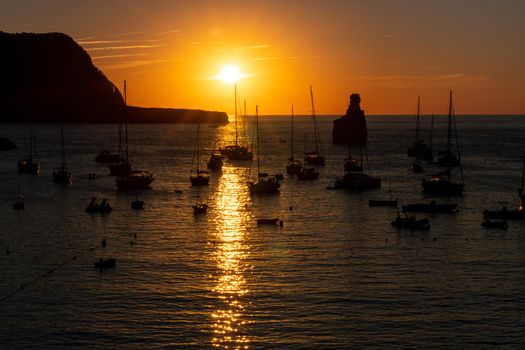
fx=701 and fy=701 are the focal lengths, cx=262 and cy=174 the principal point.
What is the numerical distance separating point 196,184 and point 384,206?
1403 inches

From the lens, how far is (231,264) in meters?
57.5

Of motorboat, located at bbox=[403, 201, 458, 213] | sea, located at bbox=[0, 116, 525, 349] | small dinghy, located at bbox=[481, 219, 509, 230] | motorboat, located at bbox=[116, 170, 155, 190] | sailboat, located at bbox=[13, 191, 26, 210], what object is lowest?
sea, located at bbox=[0, 116, 525, 349]

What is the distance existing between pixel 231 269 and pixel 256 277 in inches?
130

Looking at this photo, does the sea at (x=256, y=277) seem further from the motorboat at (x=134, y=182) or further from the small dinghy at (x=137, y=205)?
the motorboat at (x=134, y=182)

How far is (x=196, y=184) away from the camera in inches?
4532

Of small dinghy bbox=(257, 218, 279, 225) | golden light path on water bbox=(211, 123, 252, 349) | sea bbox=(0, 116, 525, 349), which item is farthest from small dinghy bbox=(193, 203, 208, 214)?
small dinghy bbox=(257, 218, 279, 225)

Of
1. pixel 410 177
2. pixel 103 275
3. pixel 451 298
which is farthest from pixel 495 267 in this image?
pixel 410 177

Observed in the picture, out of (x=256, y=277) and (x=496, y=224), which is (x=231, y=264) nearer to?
(x=256, y=277)

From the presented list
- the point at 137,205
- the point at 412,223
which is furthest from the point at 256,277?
the point at 137,205

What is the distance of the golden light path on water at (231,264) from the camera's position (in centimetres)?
4111

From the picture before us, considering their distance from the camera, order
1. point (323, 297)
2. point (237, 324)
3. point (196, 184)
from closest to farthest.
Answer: point (237, 324), point (323, 297), point (196, 184)

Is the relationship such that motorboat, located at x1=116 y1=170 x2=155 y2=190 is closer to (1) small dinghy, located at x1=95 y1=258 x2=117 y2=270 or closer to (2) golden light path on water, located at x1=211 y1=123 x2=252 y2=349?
(2) golden light path on water, located at x1=211 y1=123 x2=252 y2=349

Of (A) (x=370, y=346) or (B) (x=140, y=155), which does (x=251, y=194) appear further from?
(B) (x=140, y=155)

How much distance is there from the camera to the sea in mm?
41031
